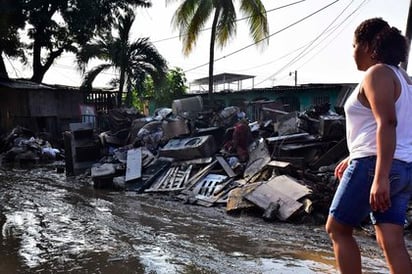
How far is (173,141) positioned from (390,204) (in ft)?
33.9

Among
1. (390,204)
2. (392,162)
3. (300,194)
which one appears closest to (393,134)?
(392,162)

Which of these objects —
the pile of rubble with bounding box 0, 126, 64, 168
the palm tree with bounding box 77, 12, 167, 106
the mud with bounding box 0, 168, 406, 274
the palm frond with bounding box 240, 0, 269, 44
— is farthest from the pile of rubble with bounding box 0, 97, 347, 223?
the palm tree with bounding box 77, 12, 167, 106

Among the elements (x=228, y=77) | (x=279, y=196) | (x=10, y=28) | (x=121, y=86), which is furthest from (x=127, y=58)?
(x=279, y=196)

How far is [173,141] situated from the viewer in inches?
488

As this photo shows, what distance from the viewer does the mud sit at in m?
4.56

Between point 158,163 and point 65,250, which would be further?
point 158,163

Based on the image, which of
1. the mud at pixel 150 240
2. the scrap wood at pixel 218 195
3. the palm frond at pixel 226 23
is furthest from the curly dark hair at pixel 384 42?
the palm frond at pixel 226 23

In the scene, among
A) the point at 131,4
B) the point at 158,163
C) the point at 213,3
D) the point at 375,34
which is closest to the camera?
the point at 375,34

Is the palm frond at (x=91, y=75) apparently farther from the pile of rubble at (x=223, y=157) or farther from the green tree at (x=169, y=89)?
the pile of rubble at (x=223, y=157)

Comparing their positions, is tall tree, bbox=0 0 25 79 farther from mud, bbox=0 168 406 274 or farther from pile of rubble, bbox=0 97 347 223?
mud, bbox=0 168 406 274

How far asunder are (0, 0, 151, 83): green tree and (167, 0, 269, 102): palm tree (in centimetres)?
754

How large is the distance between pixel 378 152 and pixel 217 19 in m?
15.9

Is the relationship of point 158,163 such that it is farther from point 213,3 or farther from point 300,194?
point 213,3

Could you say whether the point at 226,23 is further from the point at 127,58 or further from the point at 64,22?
the point at 64,22
